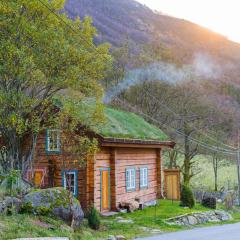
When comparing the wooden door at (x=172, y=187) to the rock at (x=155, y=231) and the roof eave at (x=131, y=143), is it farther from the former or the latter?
the rock at (x=155, y=231)

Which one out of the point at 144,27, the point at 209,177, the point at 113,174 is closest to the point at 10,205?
the point at 113,174

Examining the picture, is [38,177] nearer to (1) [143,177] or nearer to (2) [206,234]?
(1) [143,177]

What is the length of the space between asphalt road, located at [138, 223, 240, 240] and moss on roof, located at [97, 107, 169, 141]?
245 inches

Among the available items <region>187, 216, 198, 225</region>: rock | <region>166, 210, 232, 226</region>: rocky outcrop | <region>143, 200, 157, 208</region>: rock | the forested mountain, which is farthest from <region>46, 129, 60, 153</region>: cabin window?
the forested mountain

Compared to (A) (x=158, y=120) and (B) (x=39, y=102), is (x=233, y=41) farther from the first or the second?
(B) (x=39, y=102)

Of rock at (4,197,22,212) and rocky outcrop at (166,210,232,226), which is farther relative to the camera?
rocky outcrop at (166,210,232,226)

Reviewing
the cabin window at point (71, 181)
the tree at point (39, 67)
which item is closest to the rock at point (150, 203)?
the cabin window at point (71, 181)

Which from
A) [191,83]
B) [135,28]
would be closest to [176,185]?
[191,83]

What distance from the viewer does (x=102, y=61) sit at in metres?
20.0

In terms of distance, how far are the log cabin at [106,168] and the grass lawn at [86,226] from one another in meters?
1.38

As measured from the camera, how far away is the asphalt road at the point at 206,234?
16969 mm

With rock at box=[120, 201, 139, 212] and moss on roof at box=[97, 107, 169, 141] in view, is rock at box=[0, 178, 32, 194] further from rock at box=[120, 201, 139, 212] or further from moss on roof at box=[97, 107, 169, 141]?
rock at box=[120, 201, 139, 212]

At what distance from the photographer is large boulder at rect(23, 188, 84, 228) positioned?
16344 mm

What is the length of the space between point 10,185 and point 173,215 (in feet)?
31.4
